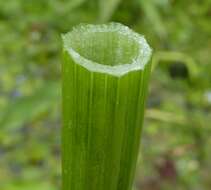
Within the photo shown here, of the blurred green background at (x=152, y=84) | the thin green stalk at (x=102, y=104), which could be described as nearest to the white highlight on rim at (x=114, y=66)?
the thin green stalk at (x=102, y=104)

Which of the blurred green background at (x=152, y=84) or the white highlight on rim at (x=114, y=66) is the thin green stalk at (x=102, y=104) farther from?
the blurred green background at (x=152, y=84)

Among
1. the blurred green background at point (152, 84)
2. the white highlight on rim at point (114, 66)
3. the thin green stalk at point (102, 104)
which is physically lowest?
the blurred green background at point (152, 84)

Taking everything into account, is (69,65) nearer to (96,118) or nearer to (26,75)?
(96,118)

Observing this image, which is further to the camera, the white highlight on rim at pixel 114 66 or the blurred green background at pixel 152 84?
the blurred green background at pixel 152 84

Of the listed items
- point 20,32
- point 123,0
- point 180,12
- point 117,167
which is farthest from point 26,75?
point 117,167

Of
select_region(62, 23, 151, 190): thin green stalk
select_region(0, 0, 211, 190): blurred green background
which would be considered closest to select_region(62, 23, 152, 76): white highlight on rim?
select_region(62, 23, 151, 190): thin green stalk

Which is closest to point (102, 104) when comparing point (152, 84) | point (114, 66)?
point (114, 66)

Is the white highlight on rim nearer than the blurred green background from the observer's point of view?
Yes

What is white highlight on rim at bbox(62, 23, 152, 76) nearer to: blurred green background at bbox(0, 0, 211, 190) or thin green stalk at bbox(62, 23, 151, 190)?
thin green stalk at bbox(62, 23, 151, 190)
